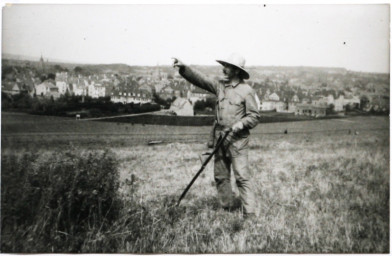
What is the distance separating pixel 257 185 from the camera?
6504mm

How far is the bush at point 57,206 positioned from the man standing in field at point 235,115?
1486 millimetres

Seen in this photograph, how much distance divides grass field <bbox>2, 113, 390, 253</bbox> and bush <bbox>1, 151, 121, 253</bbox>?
198mm

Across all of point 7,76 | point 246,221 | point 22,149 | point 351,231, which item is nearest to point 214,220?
point 246,221

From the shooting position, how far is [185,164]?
707cm

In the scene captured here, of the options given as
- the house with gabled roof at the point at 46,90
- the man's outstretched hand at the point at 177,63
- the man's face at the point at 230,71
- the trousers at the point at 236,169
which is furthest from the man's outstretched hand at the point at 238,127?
the house with gabled roof at the point at 46,90

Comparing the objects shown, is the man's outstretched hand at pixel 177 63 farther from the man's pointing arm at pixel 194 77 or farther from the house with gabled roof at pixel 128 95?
the house with gabled roof at pixel 128 95

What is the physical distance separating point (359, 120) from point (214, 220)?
3.50 m

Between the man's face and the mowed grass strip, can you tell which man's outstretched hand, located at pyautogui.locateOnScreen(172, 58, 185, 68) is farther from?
the mowed grass strip

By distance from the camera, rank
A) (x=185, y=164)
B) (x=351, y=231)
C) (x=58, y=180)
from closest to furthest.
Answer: (x=58, y=180), (x=351, y=231), (x=185, y=164)

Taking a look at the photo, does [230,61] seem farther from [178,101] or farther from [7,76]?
[7,76]

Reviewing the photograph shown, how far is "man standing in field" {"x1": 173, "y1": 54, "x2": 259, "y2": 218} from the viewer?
5.29 meters

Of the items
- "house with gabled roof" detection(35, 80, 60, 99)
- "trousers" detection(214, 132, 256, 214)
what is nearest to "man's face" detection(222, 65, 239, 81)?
"trousers" detection(214, 132, 256, 214)

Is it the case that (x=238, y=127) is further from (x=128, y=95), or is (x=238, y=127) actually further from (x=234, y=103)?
(x=128, y=95)

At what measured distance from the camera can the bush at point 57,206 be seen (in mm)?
5000
